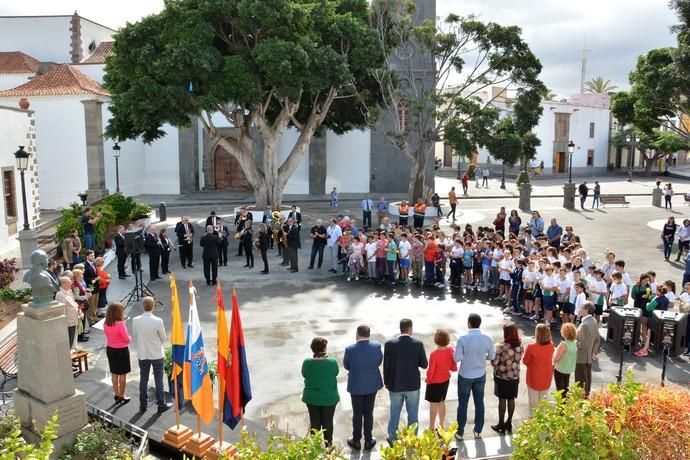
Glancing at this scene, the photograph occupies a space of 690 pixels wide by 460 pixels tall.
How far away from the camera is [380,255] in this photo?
1662 centimetres

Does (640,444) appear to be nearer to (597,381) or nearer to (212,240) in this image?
(597,381)

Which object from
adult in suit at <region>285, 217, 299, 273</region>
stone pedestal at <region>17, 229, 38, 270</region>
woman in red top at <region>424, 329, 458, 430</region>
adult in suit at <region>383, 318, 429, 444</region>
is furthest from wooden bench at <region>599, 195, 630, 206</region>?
adult in suit at <region>383, 318, 429, 444</region>

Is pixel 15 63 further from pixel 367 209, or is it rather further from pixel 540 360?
pixel 540 360

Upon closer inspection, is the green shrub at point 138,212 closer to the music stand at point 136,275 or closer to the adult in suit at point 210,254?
the music stand at point 136,275

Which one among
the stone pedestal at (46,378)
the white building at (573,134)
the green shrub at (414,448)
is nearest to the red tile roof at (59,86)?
the stone pedestal at (46,378)

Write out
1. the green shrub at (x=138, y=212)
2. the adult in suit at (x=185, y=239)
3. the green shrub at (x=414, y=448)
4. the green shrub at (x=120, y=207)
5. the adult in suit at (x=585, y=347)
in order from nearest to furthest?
the green shrub at (x=414, y=448)
the adult in suit at (x=585, y=347)
the adult in suit at (x=185, y=239)
the green shrub at (x=120, y=207)
the green shrub at (x=138, y=212)

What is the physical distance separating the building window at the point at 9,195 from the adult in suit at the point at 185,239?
7235mm

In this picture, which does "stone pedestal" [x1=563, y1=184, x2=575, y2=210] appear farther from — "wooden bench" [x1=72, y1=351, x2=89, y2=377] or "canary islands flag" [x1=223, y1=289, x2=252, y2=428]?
"canary islands flag" [x1=223, y1=289, x2=252, y2=428]

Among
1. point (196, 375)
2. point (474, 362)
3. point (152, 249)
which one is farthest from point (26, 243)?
point (474, 362)

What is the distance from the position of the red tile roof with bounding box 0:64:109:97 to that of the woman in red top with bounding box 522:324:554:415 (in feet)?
98.4

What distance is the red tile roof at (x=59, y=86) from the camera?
32.0m

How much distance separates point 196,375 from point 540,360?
4.48m

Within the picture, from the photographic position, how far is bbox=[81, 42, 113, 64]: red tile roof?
1522 inches

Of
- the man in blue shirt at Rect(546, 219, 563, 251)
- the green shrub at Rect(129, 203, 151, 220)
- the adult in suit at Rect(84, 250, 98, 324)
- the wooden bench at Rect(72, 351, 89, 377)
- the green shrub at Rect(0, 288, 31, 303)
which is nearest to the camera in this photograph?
the wooden bench at Rect(72, 351, 89, 377)
